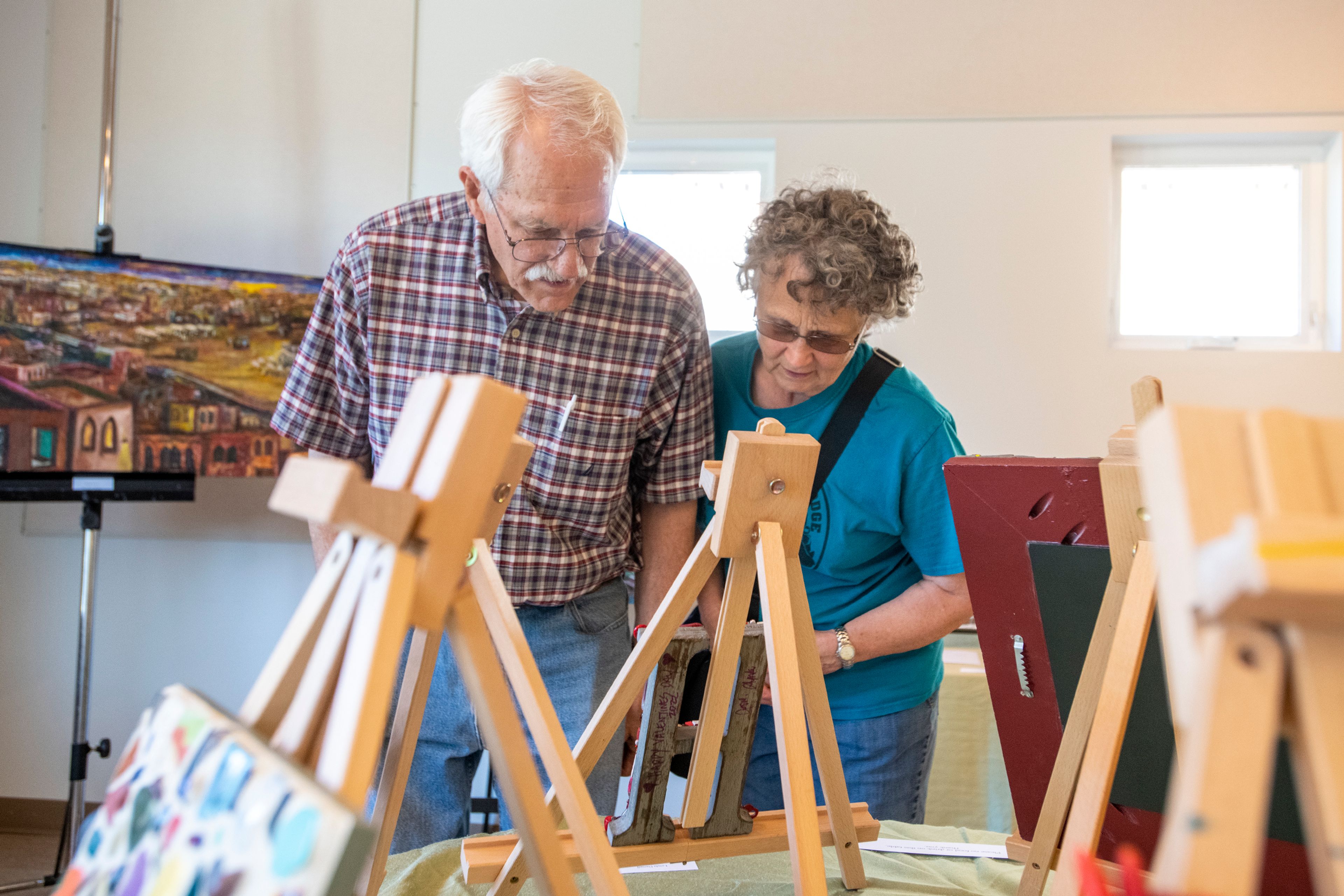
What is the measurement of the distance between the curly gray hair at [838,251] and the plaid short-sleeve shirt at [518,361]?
211 millimetres

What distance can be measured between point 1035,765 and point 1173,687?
2.61ft

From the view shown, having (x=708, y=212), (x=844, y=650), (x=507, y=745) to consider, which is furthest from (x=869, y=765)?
(x=708, y=212)

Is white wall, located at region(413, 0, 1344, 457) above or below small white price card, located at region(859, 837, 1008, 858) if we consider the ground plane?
above

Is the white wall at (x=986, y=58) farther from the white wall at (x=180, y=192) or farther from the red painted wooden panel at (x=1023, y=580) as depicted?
the red painted wooden panel at (x=1023, y=580)

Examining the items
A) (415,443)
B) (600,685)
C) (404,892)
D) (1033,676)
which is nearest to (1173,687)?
(415,443)

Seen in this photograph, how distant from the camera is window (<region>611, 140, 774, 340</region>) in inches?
145

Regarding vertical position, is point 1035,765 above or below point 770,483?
below

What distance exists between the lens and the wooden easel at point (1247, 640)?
487 mm

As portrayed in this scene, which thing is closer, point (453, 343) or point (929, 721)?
point (453, 343)

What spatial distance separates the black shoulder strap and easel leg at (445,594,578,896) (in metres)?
0.98

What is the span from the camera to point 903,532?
180 centimetres

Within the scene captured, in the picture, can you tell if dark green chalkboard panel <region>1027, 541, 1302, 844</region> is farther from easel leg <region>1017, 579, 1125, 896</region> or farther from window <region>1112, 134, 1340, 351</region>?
window <region>1112, 134, 1340, 351</region>

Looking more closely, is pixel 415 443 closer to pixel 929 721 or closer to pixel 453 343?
pixel 453 343

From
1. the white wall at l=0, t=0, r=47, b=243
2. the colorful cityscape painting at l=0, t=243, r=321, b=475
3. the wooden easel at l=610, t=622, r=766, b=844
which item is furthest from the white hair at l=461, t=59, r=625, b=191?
the white wall at l=0, t=0, r=47, b=243
